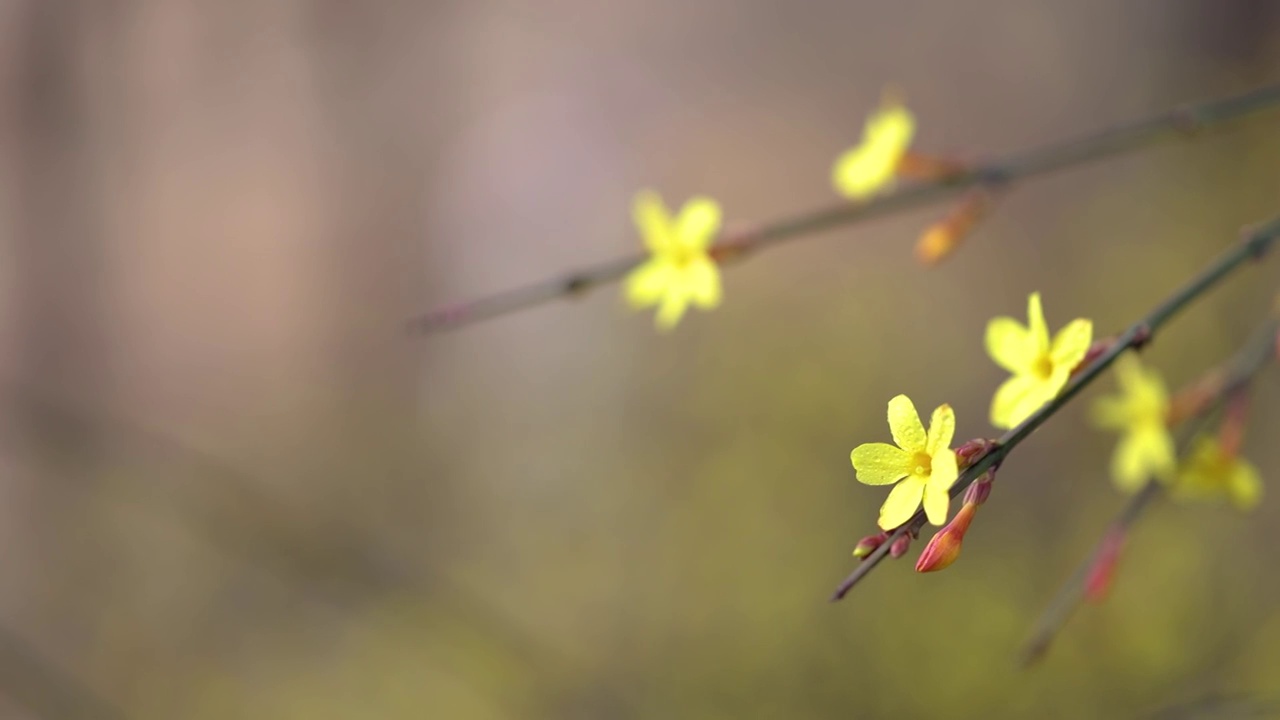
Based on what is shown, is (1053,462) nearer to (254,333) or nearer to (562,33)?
(562,33)

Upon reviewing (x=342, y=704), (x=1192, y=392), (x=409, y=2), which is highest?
(x=409, y=2)

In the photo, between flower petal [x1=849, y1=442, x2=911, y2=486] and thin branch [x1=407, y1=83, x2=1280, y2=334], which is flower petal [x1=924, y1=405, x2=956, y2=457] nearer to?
flower petal [x1=849, y1=442, x2=911, y2=486]

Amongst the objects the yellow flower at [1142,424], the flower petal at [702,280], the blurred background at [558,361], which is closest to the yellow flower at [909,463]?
the flower petal at [702,280]

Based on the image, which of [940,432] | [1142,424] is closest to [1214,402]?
[1142,424]

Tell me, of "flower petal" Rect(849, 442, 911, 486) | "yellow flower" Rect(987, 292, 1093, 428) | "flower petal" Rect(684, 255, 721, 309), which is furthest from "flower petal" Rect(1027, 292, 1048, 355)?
"flower petal" Rect(684, 255, 721, 309)

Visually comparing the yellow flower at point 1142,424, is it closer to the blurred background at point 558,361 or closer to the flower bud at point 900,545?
the flower bud at point 900,545

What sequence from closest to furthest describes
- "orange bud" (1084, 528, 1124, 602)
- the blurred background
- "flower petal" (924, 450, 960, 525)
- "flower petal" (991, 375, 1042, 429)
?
"flower petal" (924, 450, 960, 525) → "flower petal" (991, 375, 1042, 429) → "orange bud" (1084, 528, 1124, 602) → the blurred background

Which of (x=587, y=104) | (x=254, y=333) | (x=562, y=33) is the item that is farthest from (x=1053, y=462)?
(x=254, y=333)

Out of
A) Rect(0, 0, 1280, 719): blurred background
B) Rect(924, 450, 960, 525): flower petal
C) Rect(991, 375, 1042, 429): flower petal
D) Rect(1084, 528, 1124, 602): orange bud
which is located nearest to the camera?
Rect(924, 450, 960, 525): flower petal
